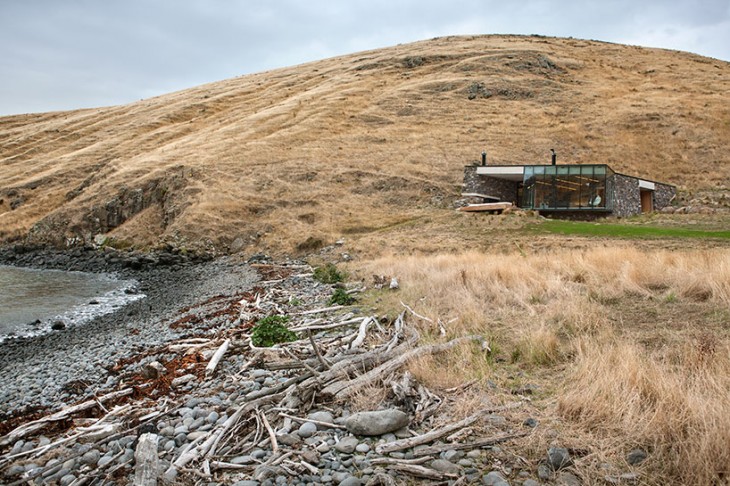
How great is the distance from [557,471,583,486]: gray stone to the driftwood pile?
0.66 metres

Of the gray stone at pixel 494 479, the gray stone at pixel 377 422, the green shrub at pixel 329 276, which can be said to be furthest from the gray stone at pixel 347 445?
the green shrub at pixel 329 276

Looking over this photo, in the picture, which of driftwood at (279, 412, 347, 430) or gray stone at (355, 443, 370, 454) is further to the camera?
driftwood at (279, 412, 347, 430)

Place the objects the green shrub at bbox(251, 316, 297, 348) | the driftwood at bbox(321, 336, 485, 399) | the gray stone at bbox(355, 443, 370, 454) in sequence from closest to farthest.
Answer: the gray stone at bbox(355, 443, 370, 454), the driftwood at bbox(321, 336, 485, 399), the green shrub at bbox(251, 316, 297, 348)

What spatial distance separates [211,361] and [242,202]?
1173 inches

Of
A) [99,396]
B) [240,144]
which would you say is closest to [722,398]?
[99,396]

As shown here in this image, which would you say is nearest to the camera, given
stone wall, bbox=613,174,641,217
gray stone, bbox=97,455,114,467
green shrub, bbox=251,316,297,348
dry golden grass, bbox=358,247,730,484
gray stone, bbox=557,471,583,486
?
gray stone, bbox=557,471,583,486

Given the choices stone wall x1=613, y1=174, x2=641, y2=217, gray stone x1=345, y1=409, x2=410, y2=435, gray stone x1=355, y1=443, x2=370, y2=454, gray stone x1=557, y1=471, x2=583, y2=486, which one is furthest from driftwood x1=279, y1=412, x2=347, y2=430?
stone wall x1=613, y1=174, x2=641, y2=217

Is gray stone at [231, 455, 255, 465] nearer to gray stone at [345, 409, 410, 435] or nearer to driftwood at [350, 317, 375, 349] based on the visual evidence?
gray stone at [345, 409, 410, 435]

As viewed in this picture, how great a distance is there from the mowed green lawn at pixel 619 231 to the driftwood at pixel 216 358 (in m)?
20.5

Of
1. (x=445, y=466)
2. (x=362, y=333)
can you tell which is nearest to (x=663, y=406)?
(x=445, y=466)

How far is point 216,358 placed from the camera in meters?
8.23

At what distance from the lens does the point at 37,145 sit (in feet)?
216

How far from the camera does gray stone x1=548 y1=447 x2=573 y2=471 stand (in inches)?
157

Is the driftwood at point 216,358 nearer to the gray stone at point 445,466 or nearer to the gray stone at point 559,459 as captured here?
the gray stone at point 445,466
